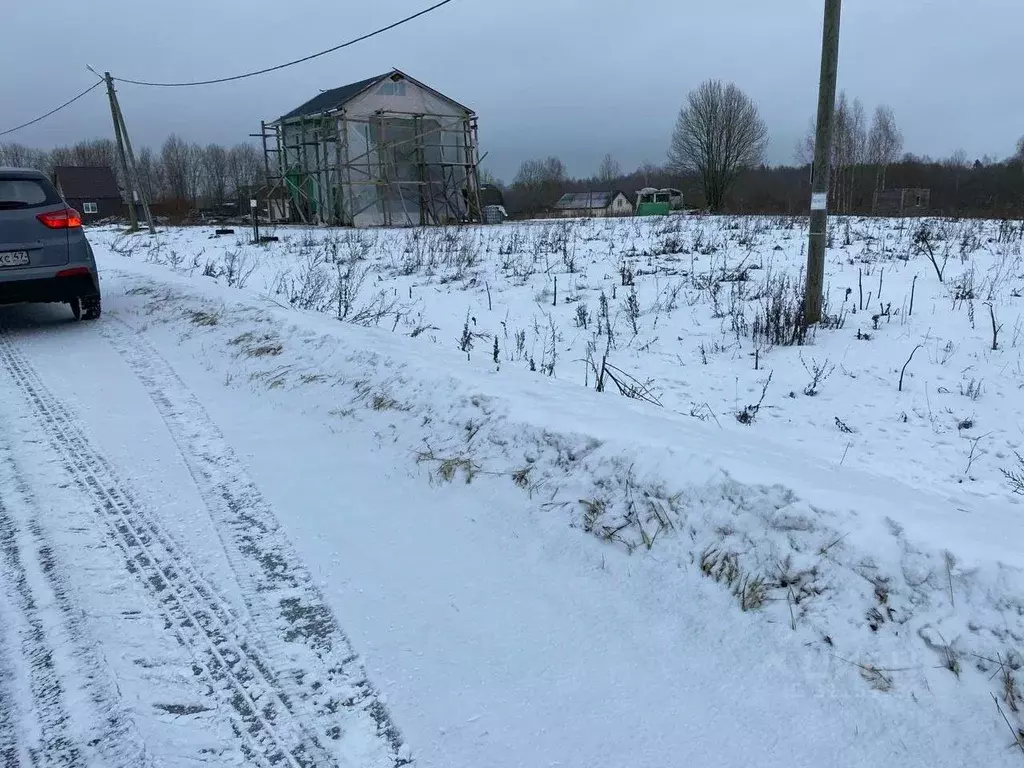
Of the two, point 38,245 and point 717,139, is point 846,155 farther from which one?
point 38,245

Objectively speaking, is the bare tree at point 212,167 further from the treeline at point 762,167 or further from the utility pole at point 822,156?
the utility pole at point 822,156

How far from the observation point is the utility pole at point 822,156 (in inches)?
277

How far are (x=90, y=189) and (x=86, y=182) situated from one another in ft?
2.48

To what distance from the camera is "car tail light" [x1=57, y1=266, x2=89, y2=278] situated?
7543 millimetres

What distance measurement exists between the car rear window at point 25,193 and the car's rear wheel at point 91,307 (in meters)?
1.20

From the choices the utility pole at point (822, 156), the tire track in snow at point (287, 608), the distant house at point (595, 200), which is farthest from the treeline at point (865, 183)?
the tire track in snow at point (287, 608)

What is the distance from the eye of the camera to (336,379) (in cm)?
543

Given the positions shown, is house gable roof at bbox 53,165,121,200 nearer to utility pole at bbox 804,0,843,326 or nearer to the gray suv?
the gray suv

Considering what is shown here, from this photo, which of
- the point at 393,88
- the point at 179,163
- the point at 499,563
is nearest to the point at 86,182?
the point at 179,163

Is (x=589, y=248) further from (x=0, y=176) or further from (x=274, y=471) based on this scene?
(x=274, y=471)

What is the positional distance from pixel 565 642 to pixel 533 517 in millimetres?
868

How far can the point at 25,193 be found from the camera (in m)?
7.39

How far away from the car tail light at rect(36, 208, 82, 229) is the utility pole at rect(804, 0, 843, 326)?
7.96 metres

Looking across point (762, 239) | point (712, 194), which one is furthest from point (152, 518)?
point (712, 194)
